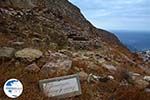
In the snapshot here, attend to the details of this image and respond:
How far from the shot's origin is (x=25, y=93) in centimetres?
1052

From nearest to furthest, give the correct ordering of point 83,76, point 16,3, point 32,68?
point 32,68 → point 83,76 → point 16,3

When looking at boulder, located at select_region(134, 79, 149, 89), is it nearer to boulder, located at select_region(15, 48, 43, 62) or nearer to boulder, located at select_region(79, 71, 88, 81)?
boulder, located at select_region(79, 71, 88, 81)

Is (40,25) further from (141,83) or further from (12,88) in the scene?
(12,88)

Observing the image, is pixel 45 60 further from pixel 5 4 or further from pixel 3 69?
pixel 5 4

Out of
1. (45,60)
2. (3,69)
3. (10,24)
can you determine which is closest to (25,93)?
(3,69)

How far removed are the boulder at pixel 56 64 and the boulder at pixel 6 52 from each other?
1.11 metres

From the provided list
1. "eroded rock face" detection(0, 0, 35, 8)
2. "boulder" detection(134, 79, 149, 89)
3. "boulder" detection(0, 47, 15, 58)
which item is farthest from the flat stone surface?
"eroded rock face" detection(0, 0, 35, 8)

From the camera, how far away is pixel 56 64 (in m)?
13.0

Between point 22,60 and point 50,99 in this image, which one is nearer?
point 50,99

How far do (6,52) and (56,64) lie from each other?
61.6 inches

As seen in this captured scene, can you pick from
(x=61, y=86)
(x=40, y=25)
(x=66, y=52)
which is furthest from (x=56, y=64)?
(x=40, y=25)

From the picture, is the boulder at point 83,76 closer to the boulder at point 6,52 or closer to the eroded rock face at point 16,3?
the boulder at point 6,52

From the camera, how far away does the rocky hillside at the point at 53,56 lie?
11.7 meters

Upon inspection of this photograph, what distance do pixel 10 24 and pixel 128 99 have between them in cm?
747
